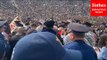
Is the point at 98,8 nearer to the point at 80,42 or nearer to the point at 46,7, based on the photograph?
the point at 80,42

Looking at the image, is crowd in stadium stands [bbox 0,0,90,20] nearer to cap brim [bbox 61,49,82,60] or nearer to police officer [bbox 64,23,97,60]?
police officer [bbox 64,23,97,60]

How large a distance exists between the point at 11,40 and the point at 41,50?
4.84 meters

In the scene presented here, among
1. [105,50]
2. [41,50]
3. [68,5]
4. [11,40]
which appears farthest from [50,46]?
[68,5]

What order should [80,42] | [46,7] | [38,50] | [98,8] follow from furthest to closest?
[46,7]
[98,8]
[80,42]
[38,50]

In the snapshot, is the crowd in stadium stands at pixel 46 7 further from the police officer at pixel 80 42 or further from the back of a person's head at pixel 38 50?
the back of a person's head at pixel 38 50

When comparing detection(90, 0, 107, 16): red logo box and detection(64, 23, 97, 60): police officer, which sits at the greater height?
detection(64, 23, 97, 60): police officer

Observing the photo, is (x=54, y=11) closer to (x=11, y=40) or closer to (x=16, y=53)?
(x=11, y=40)

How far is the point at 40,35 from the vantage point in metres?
2.67

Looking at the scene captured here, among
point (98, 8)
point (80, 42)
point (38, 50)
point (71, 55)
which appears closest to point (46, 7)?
point (98, 8)

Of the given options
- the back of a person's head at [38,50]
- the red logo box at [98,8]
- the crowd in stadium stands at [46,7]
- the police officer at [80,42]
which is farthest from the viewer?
the crowd in stadium stands at [46,7]

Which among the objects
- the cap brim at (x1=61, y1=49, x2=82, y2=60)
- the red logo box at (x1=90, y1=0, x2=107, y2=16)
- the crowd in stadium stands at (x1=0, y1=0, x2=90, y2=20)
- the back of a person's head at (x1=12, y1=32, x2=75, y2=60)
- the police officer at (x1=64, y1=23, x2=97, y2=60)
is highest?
the back of a person's head at (x1=12, y1=32, x2=75, y2=60)

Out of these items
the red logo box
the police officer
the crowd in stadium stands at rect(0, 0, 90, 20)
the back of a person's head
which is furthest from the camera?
the crowd in stadium stands at rect(0, 0, 90, 20)

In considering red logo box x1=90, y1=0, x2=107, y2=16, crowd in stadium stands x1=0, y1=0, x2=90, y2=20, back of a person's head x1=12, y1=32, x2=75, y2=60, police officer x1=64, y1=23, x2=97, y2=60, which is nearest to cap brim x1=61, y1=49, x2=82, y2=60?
back of a person's head x1=12, y1=32, x2=75, y2=60

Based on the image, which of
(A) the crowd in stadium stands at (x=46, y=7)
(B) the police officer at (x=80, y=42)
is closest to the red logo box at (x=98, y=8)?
(B) the police officer at (x=80, y=42)
